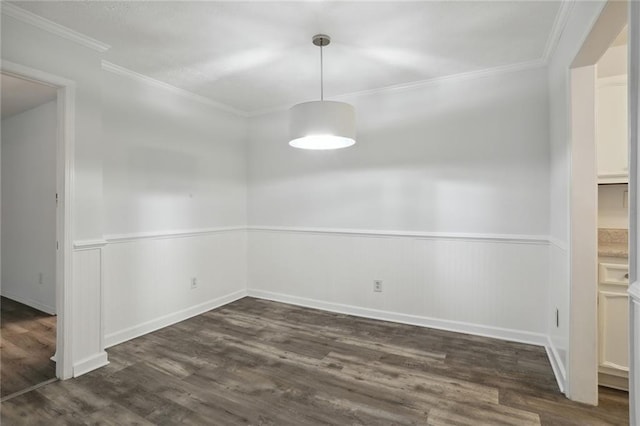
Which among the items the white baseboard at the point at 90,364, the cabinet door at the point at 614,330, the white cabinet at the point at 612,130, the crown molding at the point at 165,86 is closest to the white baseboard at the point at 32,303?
the white baseboard at the point at 90,364

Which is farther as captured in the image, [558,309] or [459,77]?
[459,77]

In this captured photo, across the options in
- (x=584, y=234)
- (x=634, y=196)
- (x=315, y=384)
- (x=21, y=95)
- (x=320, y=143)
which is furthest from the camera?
(x=21, y=95)

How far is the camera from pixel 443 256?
3.26 metres

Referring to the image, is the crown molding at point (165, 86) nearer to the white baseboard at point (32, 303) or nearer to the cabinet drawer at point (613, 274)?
the white baseboard at point (32, 303)

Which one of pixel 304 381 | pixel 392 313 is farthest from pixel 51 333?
pixel 392 313

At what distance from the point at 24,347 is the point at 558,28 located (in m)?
5.07

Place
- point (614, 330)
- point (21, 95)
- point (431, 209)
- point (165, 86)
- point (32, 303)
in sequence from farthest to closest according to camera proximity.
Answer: point (32, 303), point (21, 95), point (165, 86), point (431, 209), point (614, 330)

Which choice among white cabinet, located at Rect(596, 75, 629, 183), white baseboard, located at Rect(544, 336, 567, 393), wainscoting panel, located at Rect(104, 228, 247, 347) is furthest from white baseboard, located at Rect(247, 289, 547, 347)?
white cabinet, located at Rect(596, 75, 629, 183)

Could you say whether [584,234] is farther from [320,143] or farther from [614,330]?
[320,143]

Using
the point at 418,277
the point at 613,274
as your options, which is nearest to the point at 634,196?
the point at 613,274

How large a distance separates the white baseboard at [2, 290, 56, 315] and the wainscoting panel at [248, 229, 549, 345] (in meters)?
2.45

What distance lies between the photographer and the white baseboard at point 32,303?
12.7 ft

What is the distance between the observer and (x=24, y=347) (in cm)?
292

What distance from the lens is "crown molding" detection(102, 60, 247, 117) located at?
294 cm
